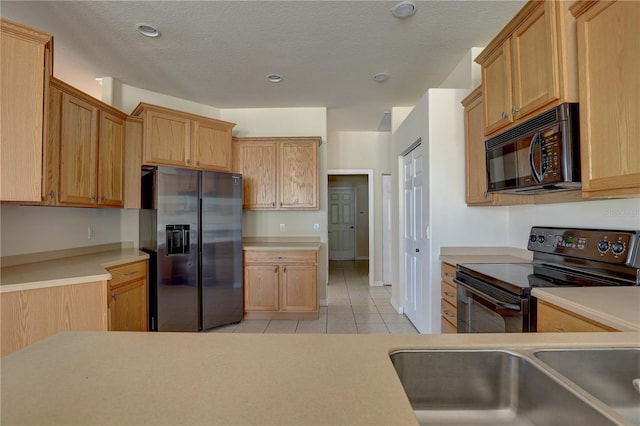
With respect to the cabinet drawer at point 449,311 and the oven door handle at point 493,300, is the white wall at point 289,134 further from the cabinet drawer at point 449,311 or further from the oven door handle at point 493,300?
the oven door handle at point 493,300

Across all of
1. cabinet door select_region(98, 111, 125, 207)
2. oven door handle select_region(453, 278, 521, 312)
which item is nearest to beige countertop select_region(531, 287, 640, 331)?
oven door handle select_region(453, 278, 521, 312)

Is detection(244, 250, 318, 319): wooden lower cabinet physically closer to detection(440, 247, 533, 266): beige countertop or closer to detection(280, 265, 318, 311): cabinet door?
detection(280, 265, 318, 311): cabinet door

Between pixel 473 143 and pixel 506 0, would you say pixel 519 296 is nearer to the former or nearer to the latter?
pixel 473 143

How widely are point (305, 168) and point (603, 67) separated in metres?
2.96

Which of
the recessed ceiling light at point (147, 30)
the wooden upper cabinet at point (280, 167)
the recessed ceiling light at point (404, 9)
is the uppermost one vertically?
the recessed ceiling light at point (147, 30)

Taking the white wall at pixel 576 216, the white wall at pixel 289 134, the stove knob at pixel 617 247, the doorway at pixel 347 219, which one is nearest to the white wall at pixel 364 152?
the white wall at pixel 289 134

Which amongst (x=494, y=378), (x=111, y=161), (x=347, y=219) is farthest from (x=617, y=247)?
(x=347, y=219)

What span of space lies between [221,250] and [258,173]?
114 centimetres

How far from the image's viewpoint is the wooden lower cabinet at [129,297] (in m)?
2.35

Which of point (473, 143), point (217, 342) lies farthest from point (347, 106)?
point (217, 342)

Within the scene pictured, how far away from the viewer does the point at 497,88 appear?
202 centimetres

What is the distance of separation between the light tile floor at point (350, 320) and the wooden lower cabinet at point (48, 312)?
60.4 inches

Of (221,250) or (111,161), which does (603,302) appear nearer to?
(221,250)

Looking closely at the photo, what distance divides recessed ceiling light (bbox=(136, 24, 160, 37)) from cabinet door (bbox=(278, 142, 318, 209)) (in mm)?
1766
